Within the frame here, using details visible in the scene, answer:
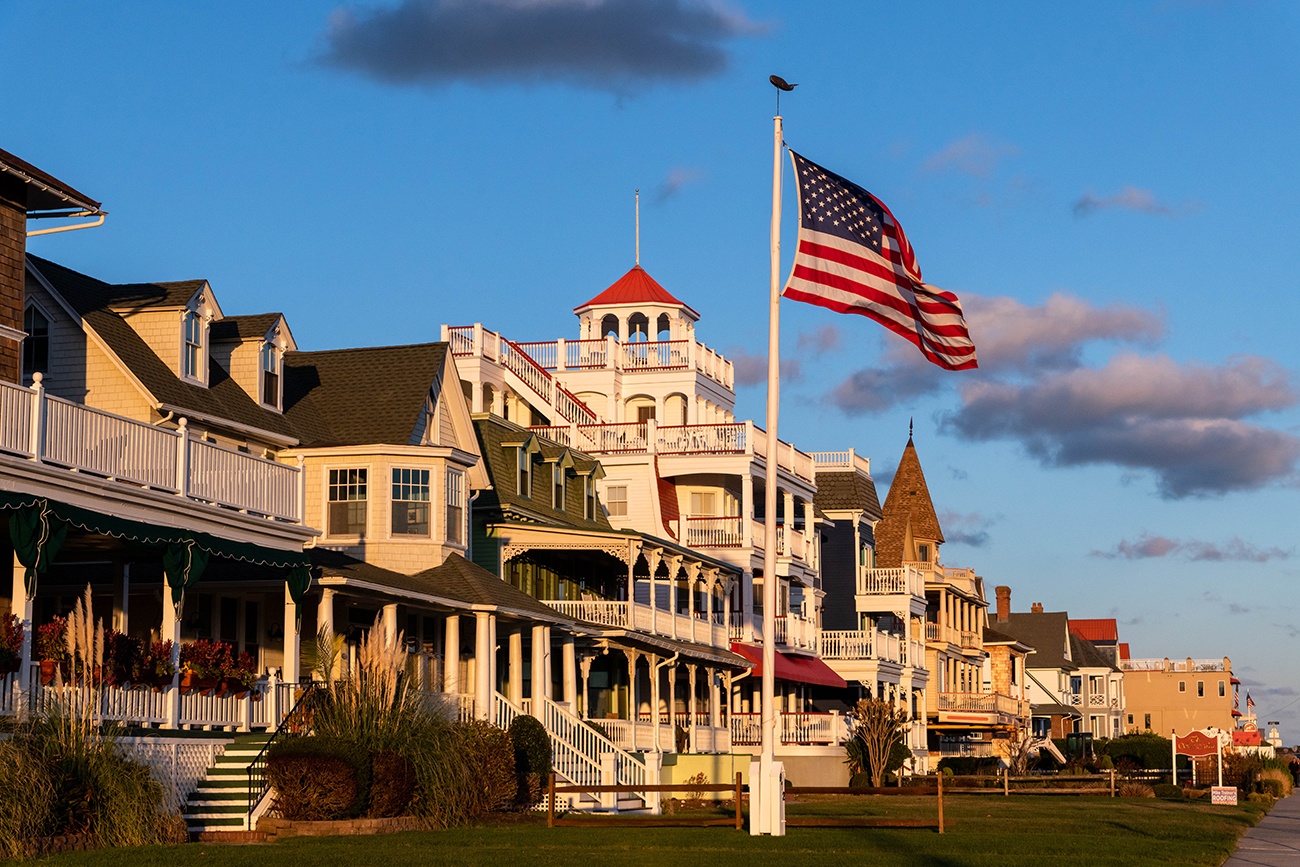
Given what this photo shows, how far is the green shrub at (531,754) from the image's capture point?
3312 cm

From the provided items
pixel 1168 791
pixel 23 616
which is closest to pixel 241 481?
pixel 23 616

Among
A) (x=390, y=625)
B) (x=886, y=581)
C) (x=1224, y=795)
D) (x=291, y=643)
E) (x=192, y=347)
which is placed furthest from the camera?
(x=886, y=581)

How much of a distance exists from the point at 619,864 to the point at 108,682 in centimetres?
804

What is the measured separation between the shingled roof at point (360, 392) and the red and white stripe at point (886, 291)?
46.2 feet

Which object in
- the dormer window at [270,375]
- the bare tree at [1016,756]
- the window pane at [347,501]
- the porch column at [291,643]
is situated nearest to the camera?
the porch column at [291,643]

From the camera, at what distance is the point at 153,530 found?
26.0 meters

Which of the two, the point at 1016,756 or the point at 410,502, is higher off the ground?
the point at 410,502

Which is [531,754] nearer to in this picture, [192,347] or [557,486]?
[192,347]

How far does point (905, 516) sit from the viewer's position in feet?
264

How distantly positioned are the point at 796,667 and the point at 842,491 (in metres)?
14.0

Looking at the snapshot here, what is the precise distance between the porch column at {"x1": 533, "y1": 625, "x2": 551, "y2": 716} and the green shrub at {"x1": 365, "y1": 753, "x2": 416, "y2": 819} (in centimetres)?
997

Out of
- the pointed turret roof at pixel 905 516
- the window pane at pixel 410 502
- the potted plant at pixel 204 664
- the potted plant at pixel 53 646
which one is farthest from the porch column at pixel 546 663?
the pointed turret roof at pixel 905 516

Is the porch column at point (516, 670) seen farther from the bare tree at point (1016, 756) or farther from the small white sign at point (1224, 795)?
the bare tree at point (1016, 756)

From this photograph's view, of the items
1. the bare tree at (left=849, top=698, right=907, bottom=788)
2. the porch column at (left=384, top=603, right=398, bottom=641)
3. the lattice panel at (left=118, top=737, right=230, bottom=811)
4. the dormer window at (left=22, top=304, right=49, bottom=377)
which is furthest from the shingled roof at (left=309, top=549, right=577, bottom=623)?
the bare tree at (left=849, top=698, right=907, bottom=788)
